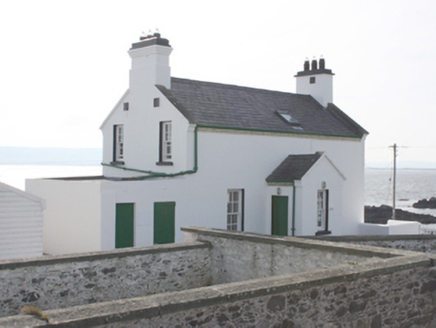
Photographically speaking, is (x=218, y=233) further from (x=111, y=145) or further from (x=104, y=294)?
(x=111, y=145)

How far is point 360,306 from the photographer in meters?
8.36

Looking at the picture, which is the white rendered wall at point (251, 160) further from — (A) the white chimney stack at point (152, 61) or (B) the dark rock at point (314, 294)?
(B) the dark rock at point (314, 294)

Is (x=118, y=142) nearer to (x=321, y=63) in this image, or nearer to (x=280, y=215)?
(x=280, y=215)

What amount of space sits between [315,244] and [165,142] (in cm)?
1122

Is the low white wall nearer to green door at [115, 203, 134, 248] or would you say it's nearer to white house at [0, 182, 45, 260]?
green door at [115, 203, 134, 248]

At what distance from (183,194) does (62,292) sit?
9.70m

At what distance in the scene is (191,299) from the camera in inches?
259

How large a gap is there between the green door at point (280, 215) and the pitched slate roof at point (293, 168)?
2.61 ft

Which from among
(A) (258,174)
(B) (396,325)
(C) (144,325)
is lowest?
(B) (396,325)

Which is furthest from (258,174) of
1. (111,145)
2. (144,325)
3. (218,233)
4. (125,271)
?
(144,325)

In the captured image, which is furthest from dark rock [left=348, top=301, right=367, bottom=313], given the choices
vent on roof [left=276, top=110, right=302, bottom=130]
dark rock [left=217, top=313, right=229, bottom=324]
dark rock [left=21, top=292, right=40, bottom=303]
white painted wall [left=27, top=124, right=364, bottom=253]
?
vent on roof [left=276, top=110, right=302, bottom=130]

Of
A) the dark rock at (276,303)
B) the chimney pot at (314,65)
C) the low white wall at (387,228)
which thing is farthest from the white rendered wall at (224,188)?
the dark rock at (276,303)

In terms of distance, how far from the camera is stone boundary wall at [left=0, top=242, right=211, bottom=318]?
942 cm

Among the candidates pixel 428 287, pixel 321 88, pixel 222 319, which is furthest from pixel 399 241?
pixel 321 88
